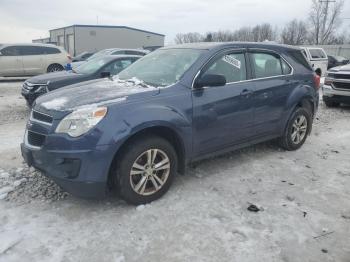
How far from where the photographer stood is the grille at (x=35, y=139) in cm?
379

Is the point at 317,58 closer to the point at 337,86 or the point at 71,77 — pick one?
the point at 337,86

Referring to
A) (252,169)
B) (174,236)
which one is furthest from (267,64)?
(174,236)

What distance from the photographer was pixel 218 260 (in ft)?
10.2

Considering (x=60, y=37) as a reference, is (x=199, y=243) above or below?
below

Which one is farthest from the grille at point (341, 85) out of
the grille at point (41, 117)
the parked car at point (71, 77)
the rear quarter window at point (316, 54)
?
the rear quarter window at point (316, 54)

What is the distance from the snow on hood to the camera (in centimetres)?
383

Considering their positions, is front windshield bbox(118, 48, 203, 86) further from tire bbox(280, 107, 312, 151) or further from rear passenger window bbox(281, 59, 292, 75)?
tire bbox(280, 107, 312, 151)

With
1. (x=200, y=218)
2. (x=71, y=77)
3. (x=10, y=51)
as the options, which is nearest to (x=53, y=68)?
(x=10, y=51)

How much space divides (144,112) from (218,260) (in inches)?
64.7

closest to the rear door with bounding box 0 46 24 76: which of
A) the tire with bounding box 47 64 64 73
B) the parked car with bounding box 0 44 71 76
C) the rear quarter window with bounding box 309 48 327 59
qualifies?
the parked car with bounding box 0 44 71 76

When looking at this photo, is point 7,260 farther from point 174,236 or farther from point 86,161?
point 174,236

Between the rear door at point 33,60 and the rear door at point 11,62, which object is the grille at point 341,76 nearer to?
the rear door at point 33,60

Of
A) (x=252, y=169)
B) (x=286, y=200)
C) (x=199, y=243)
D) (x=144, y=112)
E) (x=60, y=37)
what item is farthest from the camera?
(x=60, y=37)

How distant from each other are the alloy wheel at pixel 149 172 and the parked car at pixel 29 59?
1482 centimetres
